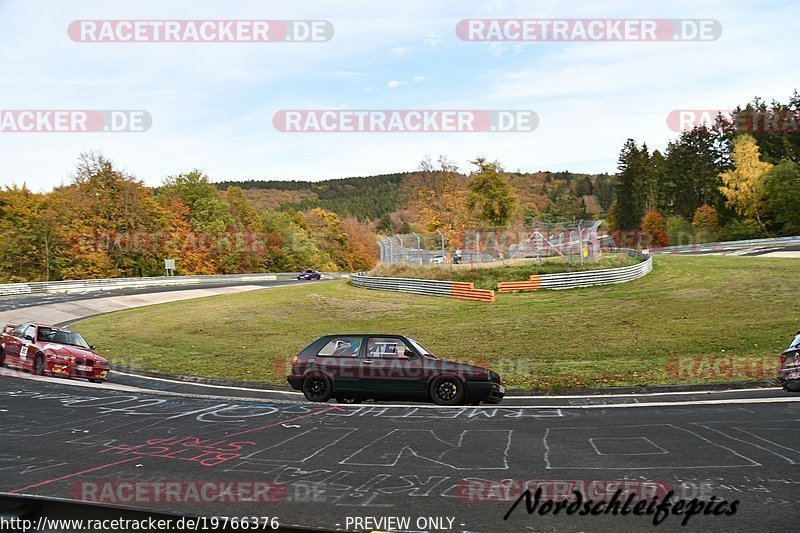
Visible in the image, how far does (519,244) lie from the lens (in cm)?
3572

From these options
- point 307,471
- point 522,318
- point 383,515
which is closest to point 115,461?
point 307,471

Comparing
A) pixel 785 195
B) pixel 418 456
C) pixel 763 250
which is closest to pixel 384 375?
pixel 418 456

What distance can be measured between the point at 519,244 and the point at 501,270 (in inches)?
76.8

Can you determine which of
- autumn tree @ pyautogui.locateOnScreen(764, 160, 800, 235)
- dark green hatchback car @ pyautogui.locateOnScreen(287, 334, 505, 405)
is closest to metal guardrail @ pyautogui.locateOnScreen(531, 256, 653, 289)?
dark green hatchback car @ pyautogui.locateOnScreen(287, 334, 505, 405)

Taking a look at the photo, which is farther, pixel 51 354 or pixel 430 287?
pixel 430 287

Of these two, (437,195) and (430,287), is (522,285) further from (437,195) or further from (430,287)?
(437,195)

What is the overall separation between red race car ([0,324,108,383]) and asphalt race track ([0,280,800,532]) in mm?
3439

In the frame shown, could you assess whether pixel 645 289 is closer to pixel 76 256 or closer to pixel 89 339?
pixel 89 339

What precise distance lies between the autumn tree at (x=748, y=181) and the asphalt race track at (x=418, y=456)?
76582mm

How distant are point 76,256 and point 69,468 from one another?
69319mm

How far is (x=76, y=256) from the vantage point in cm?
6931

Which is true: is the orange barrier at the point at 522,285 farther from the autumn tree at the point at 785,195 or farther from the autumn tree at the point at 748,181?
the autumn tree at the point at 748,181

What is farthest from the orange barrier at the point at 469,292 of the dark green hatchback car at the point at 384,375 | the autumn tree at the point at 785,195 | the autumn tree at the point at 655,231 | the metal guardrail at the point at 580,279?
the autumn tree at the point at 655,231

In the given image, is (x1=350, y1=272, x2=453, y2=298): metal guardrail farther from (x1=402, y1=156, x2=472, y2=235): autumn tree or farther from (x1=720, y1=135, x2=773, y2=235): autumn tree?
(x1=720, y1=135, x2=773, y2=235): autumn tree
